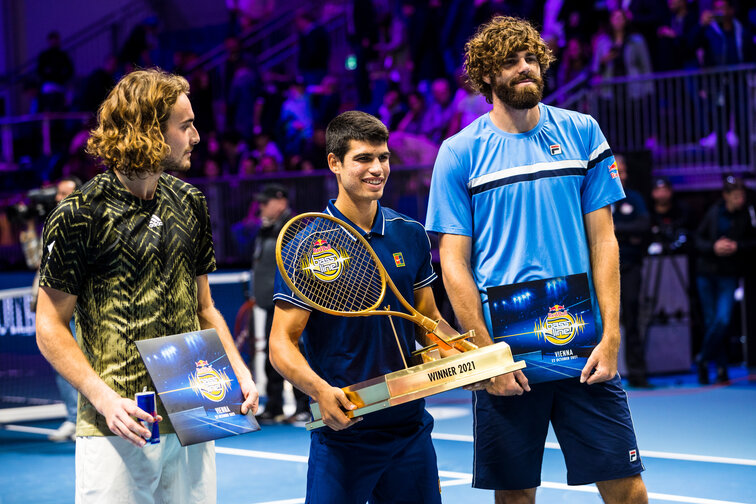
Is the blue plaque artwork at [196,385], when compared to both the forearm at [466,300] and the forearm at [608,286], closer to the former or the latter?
the forearm at [466,300]

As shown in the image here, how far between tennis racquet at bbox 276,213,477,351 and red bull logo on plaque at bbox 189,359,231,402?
0.47 meters

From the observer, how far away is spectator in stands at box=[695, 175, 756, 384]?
11869 mm

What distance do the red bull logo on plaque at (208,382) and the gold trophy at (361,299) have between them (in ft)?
1.33

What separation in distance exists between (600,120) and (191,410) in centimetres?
1223

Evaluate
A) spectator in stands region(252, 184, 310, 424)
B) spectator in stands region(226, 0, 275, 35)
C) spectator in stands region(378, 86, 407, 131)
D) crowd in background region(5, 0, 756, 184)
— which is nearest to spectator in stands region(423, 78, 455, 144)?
crowd in background region(5, 0, 756, 184)

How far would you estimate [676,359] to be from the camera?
12406 mm

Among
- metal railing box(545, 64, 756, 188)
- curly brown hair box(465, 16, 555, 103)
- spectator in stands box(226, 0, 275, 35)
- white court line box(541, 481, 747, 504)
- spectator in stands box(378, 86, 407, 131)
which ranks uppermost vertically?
spectator in stands box(226, 0, 275, 35)

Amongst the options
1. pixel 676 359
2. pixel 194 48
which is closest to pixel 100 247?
pixel 676 359

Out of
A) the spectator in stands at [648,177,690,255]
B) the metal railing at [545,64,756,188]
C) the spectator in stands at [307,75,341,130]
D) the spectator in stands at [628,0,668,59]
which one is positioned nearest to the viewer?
the spectator in stands at [648,177,690,255]

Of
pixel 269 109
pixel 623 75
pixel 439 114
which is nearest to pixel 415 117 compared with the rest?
pixel 439 114

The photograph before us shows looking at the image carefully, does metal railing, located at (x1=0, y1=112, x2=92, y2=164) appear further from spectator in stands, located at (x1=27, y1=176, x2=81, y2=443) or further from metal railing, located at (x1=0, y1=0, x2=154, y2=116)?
spectator in stands, located at (x1=27, y1=176, x2=81, y2=443)

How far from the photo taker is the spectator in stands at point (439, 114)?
16.5 metres

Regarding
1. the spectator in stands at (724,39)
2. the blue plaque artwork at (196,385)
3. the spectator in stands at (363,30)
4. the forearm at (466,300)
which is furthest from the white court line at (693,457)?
the spectator in stands at (363,30)

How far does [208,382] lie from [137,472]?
368 mm
